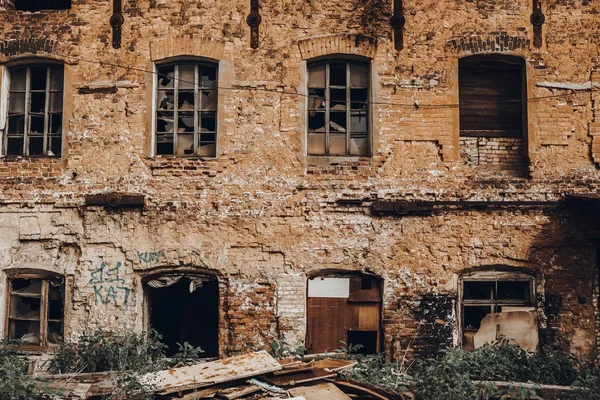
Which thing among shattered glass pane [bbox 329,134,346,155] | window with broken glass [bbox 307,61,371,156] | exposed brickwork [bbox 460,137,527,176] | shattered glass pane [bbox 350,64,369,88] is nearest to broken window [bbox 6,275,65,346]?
window with broken glass [bbox 307,61,371,156]

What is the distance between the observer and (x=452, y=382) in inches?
311

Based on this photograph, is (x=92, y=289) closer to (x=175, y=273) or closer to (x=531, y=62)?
(x=175, y=273)

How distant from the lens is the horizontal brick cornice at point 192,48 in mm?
9836

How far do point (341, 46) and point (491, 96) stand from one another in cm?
246

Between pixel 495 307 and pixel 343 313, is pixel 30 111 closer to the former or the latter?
pixel 343 313

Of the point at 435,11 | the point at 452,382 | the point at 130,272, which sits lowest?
the point at 452,382

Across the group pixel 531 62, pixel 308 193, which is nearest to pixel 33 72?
pixel 308 193

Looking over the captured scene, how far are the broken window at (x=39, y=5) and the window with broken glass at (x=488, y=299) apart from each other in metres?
7.80

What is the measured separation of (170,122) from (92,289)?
2792 mm

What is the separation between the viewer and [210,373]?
7.92 metres

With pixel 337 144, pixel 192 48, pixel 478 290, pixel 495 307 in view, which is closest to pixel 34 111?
pixel 192 48

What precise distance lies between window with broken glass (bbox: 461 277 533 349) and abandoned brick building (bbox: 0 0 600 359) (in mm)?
24

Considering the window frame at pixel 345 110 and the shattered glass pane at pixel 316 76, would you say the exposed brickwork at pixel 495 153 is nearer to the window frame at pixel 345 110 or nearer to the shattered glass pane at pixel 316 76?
the window frame at pixel 345 110

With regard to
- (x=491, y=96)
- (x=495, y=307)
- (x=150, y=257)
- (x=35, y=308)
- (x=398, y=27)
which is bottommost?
(x=35, y=308)
